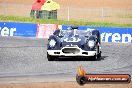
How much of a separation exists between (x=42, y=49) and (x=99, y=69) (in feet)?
21.5

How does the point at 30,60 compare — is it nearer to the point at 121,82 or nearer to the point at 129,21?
the point at 121,82

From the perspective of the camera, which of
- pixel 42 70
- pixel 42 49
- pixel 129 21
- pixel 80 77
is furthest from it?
pixel 129 21

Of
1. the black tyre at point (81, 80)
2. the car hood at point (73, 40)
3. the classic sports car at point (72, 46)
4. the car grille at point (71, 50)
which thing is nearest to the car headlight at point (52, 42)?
the classic sports car at point (72, 46)

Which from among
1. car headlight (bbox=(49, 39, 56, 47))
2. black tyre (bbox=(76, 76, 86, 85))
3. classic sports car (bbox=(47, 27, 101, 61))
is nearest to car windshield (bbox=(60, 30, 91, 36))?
classic sports car (bbox=(47, 27, 101, 61))

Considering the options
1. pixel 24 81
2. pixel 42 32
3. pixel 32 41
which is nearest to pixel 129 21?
pixel 42 32

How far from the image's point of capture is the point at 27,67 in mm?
19109

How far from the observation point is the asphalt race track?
689 inches

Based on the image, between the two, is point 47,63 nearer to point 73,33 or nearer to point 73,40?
point 73,40

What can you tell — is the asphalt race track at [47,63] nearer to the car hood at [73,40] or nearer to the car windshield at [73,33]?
the car hood at [73,40]

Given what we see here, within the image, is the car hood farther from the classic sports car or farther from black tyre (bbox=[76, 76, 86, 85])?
black tyre (bbox=[76, 76, 86, 85])

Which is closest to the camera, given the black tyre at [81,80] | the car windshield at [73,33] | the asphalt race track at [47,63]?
the black tyre at [81,80]

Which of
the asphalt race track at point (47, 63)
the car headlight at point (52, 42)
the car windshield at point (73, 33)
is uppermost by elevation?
the car windshield at point (73, 33)

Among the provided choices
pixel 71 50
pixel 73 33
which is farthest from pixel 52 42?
pixel 73 33

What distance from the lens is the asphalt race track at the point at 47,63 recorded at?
689 inches
